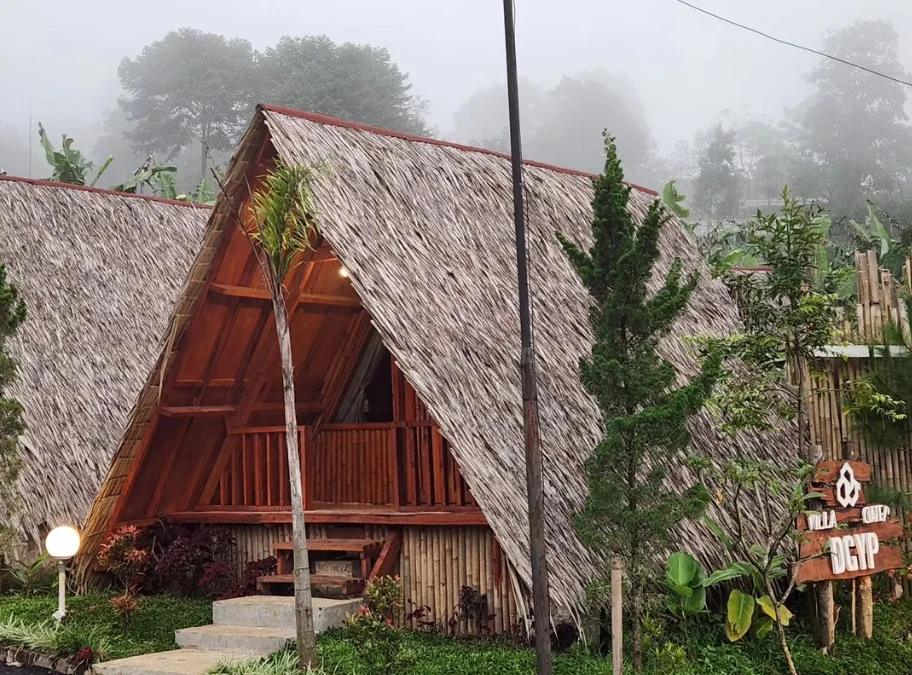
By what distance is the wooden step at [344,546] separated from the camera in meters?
7.89

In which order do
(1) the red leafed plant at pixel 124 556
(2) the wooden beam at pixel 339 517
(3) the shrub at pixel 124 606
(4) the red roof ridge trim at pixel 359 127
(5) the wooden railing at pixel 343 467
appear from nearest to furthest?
(2) the wooden beam at pixel 339 517, (4) the red roof ridge trim at pixel 359 127, (3) the shrub at pixel 124 606, (5) the wooden railing at pixel 343 467, (1) the red leafed plant at pixel 124 556

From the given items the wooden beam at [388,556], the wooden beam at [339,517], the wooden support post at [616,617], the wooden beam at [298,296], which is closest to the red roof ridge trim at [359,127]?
the wooden beam at [298,296]

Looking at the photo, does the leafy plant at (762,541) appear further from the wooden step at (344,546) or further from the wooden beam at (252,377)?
the wooden beam at (252,377)

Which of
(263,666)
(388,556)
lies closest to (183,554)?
(388,556)

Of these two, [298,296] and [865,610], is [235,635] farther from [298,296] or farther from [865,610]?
[865,610]

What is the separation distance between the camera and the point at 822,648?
6562mm

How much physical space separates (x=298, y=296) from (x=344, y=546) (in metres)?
2.04

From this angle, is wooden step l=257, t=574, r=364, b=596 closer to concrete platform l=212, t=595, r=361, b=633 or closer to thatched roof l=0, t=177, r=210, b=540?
concrete platform l=212, t=595, r=361, b=633

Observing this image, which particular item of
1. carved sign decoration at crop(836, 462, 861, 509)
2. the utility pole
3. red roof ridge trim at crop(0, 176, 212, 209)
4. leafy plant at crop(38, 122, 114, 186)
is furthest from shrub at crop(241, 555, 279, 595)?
leafy plant at crop(38, 122, 114, 186)

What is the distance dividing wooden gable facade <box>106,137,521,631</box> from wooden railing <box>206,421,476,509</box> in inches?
0.5

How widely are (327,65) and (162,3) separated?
147 ft

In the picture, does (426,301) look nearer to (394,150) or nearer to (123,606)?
(394,150)

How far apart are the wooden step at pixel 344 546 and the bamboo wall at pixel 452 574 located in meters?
0.16

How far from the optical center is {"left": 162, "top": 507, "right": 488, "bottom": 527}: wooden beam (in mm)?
7375
